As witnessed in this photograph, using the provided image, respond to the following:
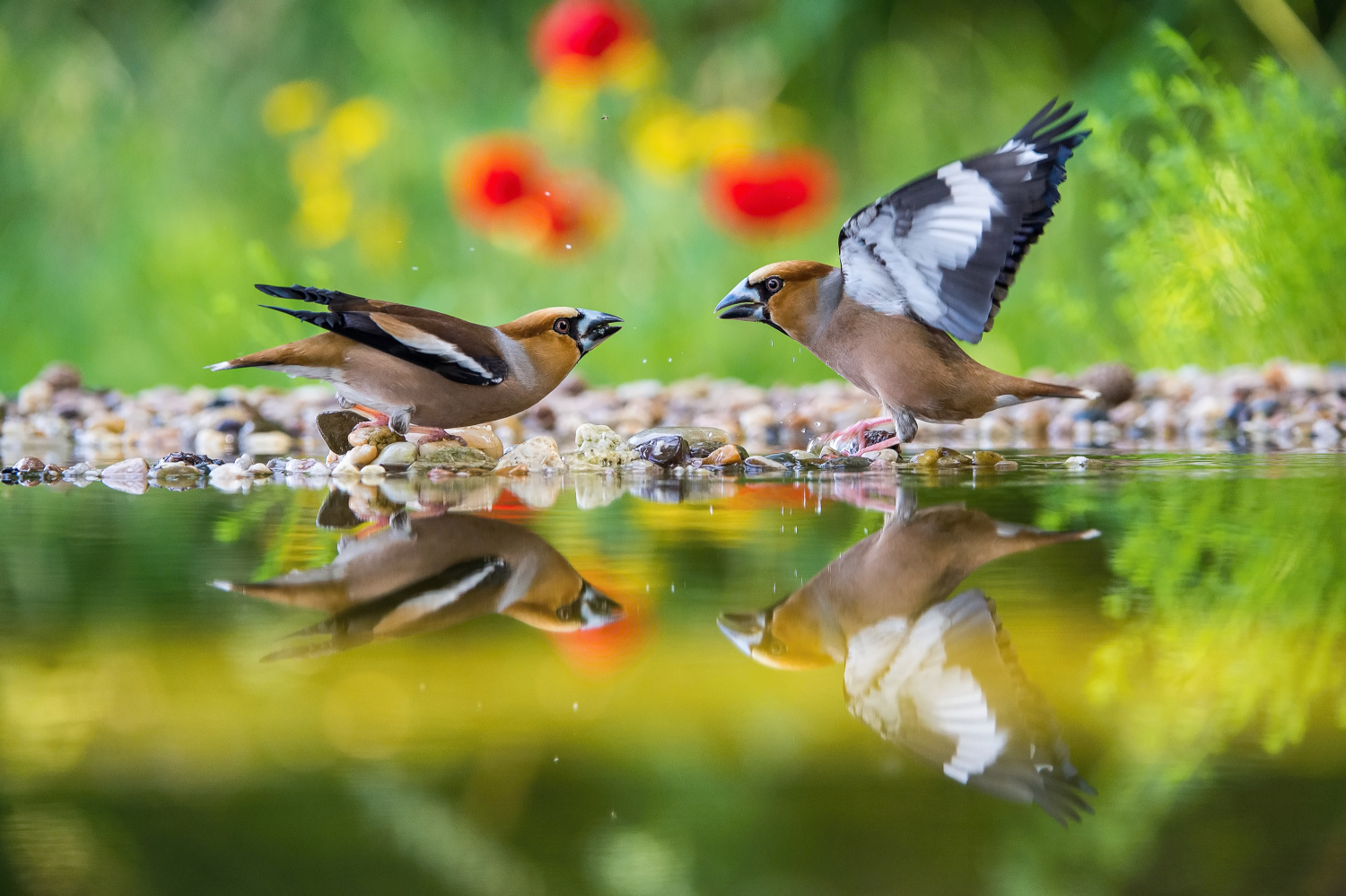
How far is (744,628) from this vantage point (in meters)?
1.49

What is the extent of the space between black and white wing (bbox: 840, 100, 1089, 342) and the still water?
44.7 inches

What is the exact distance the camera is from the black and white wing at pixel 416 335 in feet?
10.9

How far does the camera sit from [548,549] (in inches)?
81.6

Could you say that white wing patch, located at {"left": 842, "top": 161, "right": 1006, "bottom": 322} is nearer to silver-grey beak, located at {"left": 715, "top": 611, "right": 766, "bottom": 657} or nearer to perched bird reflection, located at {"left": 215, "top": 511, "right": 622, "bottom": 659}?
perched bird reflection, located at {"left": 215, "top": 511, "right": 622, "bottom": 659}

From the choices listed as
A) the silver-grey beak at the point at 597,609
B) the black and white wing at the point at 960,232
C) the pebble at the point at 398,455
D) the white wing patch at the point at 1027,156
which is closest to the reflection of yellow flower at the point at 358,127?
the pebble at the point at 398,455

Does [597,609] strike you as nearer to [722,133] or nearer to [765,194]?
[765,194]

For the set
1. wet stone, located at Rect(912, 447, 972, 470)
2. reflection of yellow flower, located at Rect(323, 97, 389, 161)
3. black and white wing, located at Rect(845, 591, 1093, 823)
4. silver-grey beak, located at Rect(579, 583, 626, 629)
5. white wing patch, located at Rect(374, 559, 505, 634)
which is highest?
reflection of yellow flower, located at Rect(323, 97, 389, 161)

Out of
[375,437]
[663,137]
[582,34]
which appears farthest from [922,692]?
[663,137]

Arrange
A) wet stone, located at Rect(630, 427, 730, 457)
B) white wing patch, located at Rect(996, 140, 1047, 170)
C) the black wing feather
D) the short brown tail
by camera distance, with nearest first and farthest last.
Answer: white wing patch, located at Rect(996, 140, 1047, 170)
the black wing feather
the short brown tail
wet stone, located at Rect(630, 427, 730, 457)

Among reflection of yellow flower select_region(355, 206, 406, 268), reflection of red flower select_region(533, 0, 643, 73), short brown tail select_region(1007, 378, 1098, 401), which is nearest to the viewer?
short brown tail select_region(1007, 378, 1098, 401)

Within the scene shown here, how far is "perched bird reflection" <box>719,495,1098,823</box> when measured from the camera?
3.32 feet

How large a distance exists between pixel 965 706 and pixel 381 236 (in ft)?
19.2

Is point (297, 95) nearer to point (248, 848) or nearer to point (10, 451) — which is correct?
point (10, 451)

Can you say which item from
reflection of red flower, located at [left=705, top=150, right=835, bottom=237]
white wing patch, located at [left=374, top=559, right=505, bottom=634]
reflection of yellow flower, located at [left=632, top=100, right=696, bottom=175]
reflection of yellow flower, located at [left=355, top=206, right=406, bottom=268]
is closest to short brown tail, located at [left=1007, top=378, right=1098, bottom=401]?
white wing patch, located at [left=374, top=559, right=505, bottom=634]
